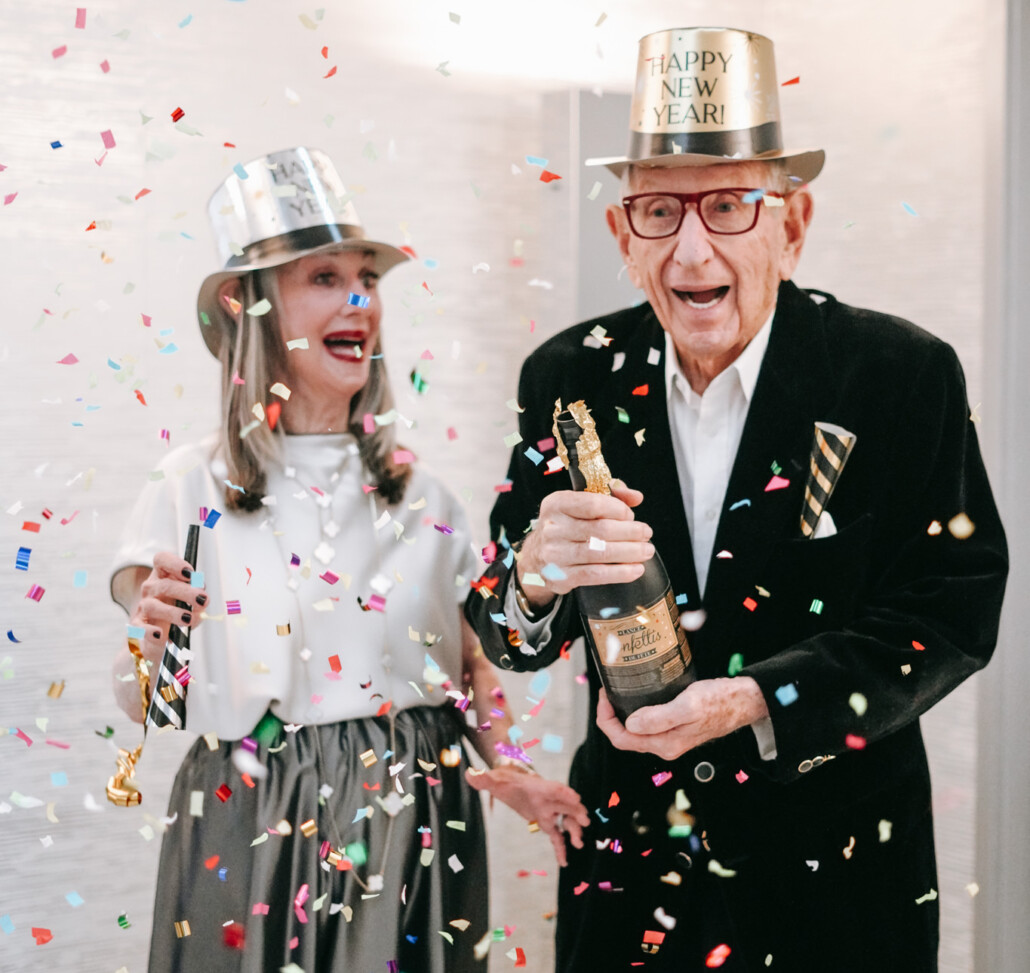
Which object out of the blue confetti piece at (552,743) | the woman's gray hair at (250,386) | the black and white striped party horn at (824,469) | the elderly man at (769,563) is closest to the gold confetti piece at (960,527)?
the elderly man at (769,563)

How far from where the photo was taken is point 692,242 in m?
1.25

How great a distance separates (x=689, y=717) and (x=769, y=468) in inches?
12.1

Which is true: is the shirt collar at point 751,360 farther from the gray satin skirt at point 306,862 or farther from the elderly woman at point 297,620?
the gray satin skirt at point 306,862

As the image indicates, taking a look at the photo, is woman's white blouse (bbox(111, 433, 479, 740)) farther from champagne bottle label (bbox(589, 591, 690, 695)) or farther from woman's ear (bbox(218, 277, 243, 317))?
champagne bottle label (bbox(589, 591, 690, 695))

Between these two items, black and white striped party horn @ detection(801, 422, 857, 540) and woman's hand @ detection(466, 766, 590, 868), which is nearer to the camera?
black and white striped party horn @ detection(801, 422, 857, 540)

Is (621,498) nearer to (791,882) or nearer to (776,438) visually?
(776,438)

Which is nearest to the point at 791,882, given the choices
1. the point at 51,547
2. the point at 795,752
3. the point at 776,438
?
the point at 795,752

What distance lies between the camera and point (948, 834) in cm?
153

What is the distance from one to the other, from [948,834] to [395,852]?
75cm

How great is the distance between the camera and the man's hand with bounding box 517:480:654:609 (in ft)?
3.51

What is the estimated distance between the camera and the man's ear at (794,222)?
129 centimetres

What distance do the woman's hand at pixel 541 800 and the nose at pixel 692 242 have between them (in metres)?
0.65

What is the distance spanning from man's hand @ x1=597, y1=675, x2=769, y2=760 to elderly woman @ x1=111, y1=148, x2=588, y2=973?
0.89ft

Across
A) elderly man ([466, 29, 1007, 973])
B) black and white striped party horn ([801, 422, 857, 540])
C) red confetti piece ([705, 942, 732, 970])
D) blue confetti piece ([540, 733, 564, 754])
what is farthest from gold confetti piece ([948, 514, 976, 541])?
blue confetti piece ([540, 733, 564, 754])
